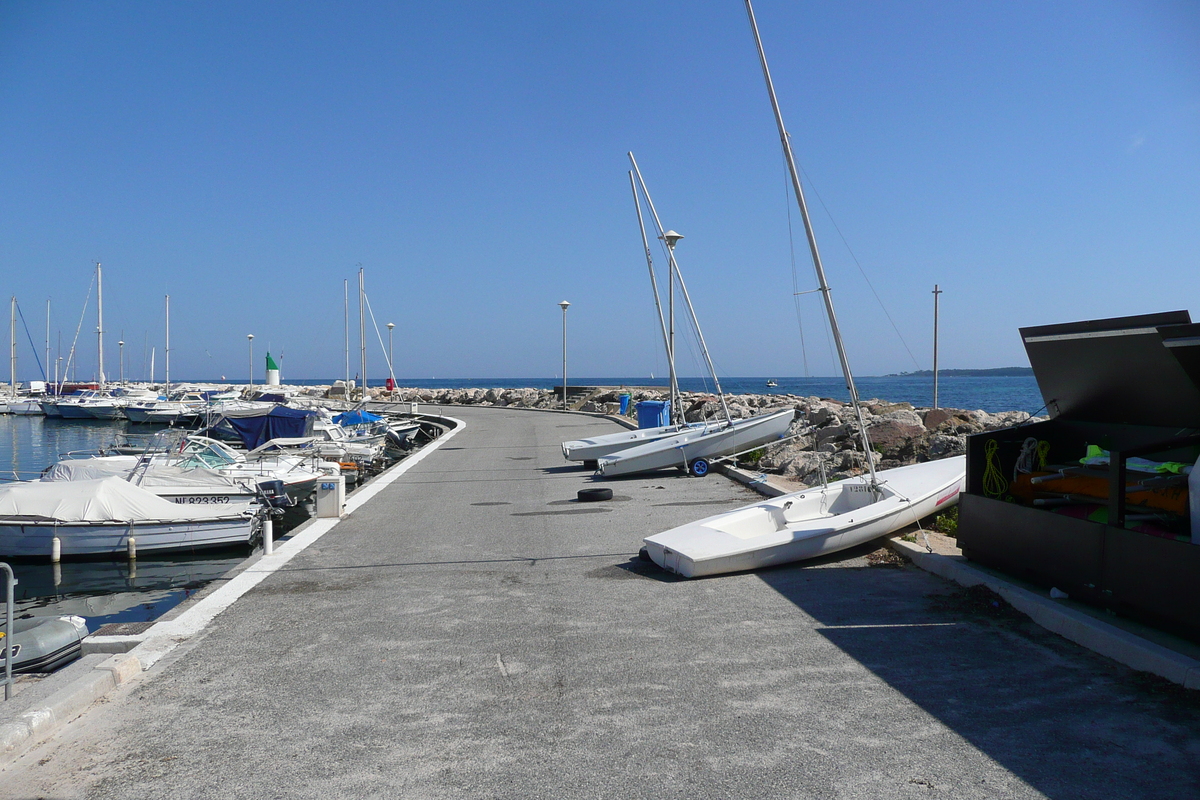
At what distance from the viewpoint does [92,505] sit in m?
14.7

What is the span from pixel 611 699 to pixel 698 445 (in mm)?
11738

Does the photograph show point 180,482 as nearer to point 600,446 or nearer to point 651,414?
point 600,446

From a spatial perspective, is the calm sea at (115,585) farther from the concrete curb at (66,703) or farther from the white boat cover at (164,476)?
the concrete curb at (66,703)

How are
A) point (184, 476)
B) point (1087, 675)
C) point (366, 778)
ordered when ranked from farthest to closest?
point (184, 476) < point (1087, 675) < point (366, 778)

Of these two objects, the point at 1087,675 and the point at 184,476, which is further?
the point at 184,476

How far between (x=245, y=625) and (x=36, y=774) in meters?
2.63

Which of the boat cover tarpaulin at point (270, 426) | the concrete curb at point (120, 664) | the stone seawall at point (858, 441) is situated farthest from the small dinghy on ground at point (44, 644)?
the boat cover tarpaulin at point (270, 426)

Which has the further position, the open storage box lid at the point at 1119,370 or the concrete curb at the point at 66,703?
the open storage box lid at the point at 1119,370

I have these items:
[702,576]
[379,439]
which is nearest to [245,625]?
[702,576]

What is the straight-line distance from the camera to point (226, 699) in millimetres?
5180

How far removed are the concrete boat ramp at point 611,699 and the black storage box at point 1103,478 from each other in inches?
21.3

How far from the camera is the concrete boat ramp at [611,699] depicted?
4.00 metres

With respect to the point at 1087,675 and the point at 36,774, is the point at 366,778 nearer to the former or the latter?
the point at 36,774

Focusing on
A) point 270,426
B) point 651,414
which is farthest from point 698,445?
point 270,426
